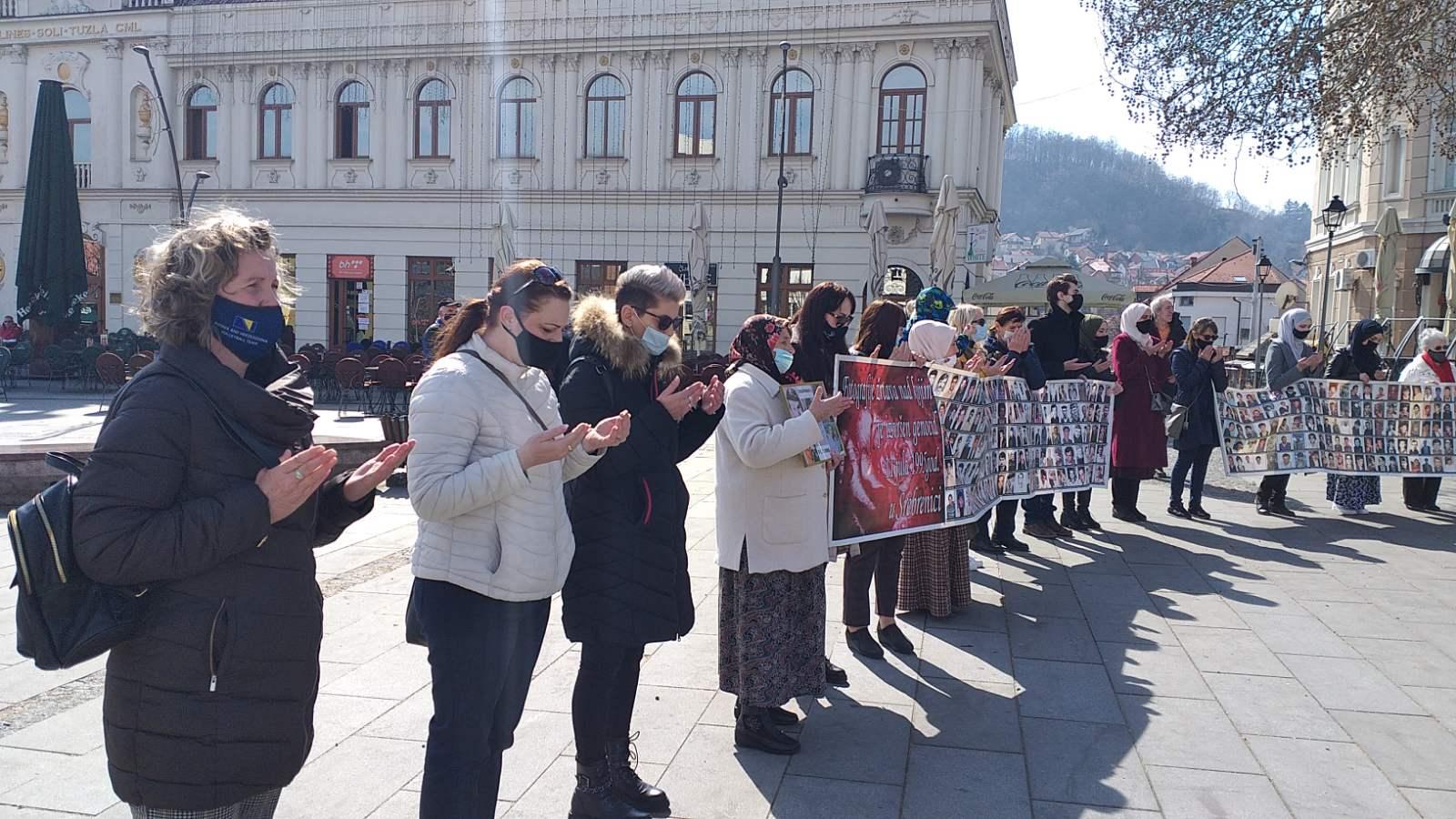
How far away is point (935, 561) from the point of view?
20.0 feet

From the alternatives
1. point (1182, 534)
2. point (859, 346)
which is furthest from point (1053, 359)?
point (859, 346)

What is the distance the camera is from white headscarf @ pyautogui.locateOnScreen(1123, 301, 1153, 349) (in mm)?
9484

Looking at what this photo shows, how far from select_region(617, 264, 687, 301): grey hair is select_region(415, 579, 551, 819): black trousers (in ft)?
3.85

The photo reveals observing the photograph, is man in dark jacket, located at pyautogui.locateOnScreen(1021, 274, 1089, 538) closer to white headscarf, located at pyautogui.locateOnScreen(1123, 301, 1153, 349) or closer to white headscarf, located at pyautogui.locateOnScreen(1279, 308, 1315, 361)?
white headscarf, located at pyautogui.locateOnScreen(1123, 301, 1153, 349)

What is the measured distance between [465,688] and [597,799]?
88 cm

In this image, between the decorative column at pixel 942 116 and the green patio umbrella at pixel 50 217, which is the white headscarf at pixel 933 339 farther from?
the decorative column at pixel 942 116

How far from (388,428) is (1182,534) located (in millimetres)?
7534

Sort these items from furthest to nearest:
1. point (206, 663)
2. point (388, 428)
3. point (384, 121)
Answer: point (384, 121), point (388, 428), point (206, 663)

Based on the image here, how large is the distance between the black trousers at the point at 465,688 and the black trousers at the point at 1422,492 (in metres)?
10.6

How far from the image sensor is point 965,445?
20.3ft

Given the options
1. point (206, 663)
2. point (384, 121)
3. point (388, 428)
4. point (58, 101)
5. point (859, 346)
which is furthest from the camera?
point (384, 121)

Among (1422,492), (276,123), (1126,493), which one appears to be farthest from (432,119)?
(1422,492)

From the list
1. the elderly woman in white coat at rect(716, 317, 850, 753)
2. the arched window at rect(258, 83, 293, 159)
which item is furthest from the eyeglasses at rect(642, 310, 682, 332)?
the arched window at rect(258, 83, 293, 159)

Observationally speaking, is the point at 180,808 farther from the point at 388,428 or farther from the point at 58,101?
the point at 58,101
